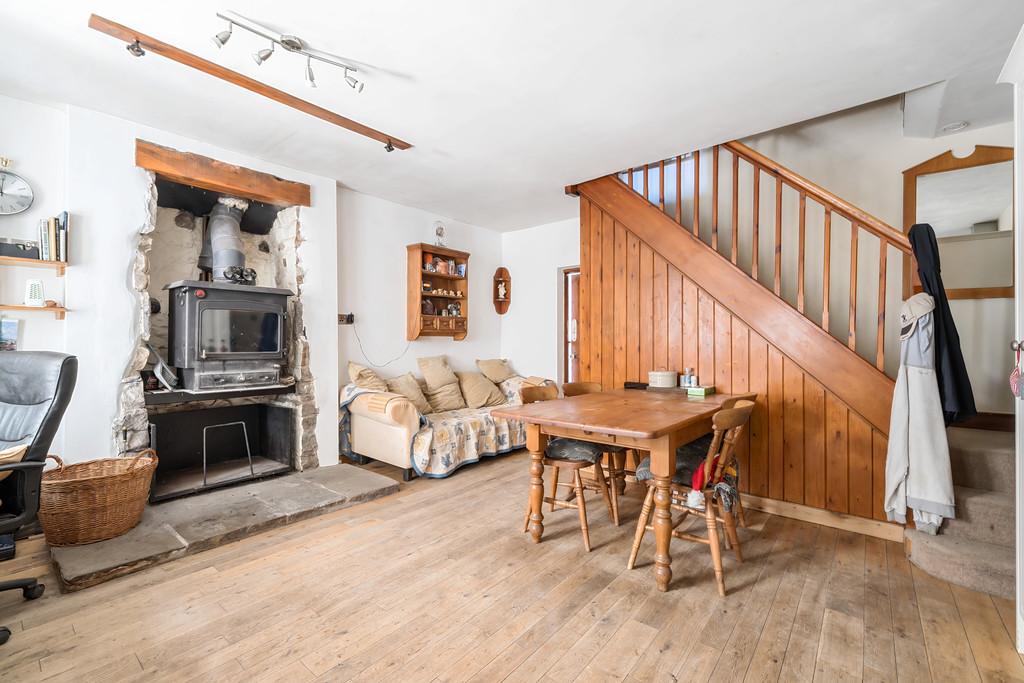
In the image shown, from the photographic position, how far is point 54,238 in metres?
2.76

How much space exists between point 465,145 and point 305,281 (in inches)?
70.3

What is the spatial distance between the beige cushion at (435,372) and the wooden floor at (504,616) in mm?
2316

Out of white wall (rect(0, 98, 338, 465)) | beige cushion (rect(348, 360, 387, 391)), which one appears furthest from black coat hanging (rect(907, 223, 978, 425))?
white wall (rect(0, 98, 338, 465))

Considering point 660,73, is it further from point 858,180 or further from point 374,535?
point 374,535

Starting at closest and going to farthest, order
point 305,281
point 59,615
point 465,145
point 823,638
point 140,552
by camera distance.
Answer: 1. point 823,638
2. point 59,615
3. point 140,552
4. point 465,145
5. point 305,281

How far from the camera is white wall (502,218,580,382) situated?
554 centimetres

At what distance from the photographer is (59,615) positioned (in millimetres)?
1974

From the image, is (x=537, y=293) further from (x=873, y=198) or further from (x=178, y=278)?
(x=178, y=278)

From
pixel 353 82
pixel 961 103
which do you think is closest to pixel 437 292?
pixel 353 82

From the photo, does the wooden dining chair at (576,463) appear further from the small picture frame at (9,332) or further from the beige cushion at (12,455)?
the small picture frame at (9,332)

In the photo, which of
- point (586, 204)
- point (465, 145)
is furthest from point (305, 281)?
point (586, 204)

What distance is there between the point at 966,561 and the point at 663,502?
1452 mm

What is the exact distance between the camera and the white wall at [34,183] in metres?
2.77

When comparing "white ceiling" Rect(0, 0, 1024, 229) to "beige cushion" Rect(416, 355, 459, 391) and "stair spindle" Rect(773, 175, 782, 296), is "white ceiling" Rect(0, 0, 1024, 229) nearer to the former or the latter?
"stair spindle" Rect(773, 175, 782, 296)
